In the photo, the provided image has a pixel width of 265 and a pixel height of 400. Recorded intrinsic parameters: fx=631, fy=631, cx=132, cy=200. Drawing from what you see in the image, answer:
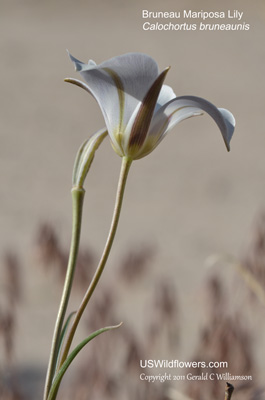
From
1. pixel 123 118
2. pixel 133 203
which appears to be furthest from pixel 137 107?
pixel 133 203

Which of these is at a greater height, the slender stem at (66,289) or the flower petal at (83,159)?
the flower petal at (83,159)

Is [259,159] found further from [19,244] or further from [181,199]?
[19,244]

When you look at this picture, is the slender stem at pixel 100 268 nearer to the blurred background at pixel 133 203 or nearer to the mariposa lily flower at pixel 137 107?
the mariposa lily flower at pixel 137 107

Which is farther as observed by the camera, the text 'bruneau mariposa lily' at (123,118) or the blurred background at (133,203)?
the blurred background at (133,203)

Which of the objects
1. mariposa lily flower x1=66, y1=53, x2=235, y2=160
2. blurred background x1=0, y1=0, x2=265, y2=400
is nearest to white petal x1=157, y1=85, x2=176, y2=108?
mariposa lily flower x1=66, y1=53, x2=235, y2=160

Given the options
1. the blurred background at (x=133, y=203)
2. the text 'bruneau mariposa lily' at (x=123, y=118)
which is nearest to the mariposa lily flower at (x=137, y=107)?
the text 'bruneau mariposa lily' at (x=123, y=118)

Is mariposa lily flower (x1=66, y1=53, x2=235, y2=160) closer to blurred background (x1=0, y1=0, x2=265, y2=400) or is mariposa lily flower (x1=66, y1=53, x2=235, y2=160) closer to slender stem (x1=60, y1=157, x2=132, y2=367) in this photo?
slender stem (x1=60, y1=157, x2=132, y2=367)

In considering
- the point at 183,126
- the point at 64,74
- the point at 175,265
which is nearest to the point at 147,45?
the point at 64,74
